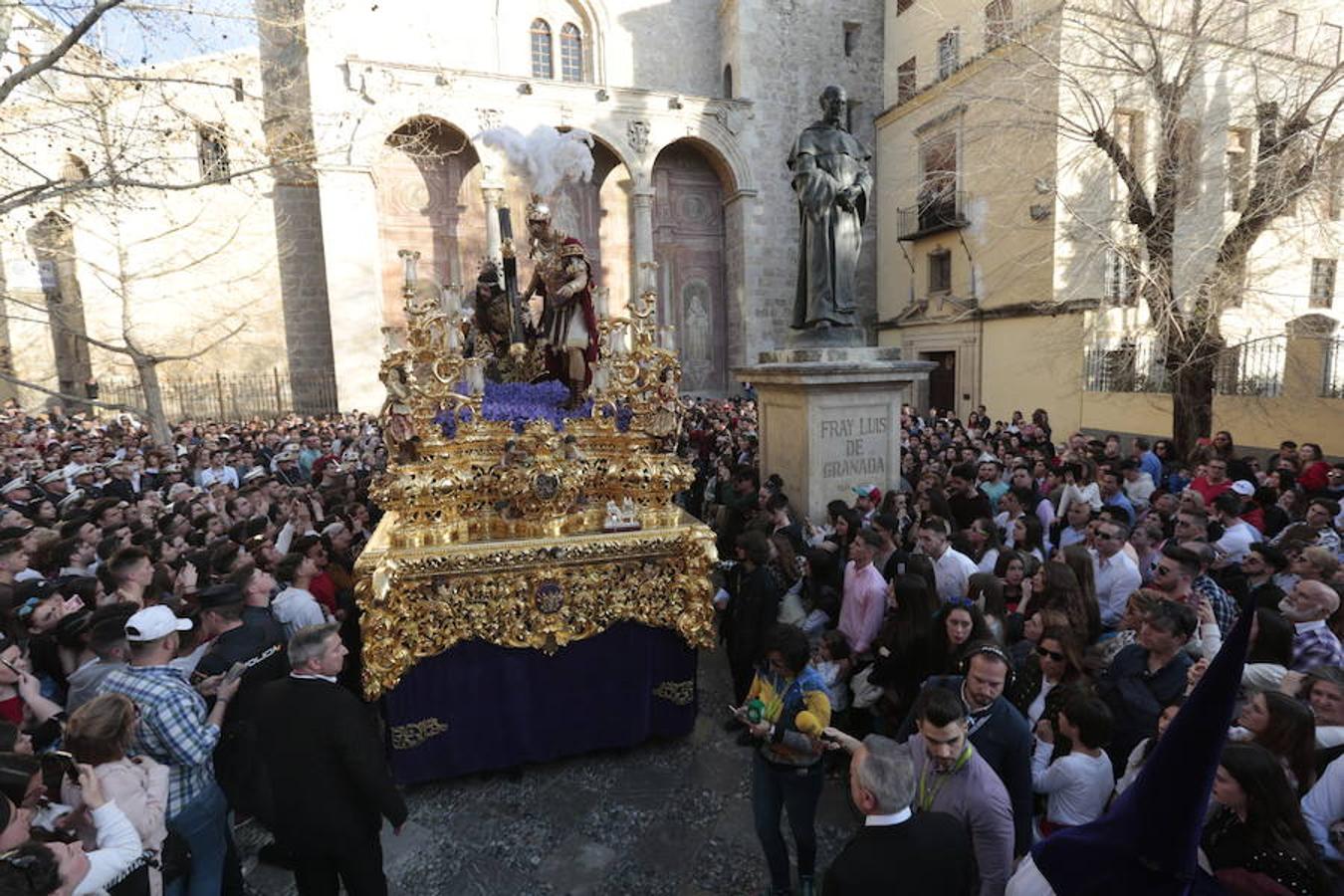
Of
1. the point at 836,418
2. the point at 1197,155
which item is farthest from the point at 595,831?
the point at 1197,155

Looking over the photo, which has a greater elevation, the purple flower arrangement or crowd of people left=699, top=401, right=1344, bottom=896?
the purple flower arrangement

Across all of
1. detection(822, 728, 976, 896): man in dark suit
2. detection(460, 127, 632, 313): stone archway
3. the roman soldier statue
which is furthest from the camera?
detection(460, 127, 632, 313): stone archway

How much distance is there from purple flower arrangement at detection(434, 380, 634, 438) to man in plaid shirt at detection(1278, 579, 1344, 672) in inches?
171

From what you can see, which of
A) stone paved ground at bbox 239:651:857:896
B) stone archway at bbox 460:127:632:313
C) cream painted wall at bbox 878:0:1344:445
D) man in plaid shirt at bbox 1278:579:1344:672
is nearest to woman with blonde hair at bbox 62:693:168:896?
stone paved ground at bbox 239:651:857:896

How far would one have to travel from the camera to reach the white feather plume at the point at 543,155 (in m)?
6.66

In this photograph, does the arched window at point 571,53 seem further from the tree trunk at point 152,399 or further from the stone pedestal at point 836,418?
the stone pedestal at point 836,418

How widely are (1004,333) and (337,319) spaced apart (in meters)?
17.8

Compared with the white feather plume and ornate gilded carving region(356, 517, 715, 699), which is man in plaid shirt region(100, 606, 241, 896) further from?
the white feather plume

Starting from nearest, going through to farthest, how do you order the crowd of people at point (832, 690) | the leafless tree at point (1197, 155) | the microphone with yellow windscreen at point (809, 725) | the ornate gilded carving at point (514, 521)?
the crowd of people at point (832, 690), the microphone with yellow windscreen at point (809, 725), the ornate gilded carving at point (514, 521), the leafless tree at point (1197, 155)

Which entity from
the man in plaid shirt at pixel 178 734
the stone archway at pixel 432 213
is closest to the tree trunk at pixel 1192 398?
the man in plaid shirt at pixel 178 734

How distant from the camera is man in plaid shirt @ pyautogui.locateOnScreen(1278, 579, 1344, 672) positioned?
3.50 metres

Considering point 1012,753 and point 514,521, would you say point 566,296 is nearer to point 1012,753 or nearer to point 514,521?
point 514,521

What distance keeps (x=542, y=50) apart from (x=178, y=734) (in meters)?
23.3

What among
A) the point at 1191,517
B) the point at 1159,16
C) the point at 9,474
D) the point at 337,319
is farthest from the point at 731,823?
the point at 337,319
